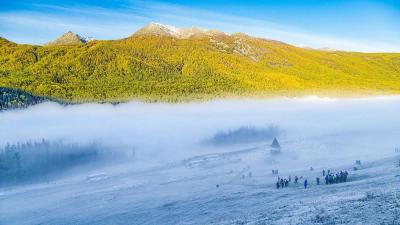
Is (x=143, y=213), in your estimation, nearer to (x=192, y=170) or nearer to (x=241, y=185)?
(x=241, y=185)

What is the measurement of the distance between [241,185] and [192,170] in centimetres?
4385

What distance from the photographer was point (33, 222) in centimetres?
9050

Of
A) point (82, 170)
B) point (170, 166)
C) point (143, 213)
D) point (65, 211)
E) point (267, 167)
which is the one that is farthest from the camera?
point (82, 170)

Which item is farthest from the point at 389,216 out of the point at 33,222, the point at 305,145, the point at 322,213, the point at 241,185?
the point at 305,145

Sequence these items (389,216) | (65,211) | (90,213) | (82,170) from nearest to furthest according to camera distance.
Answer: (389,216) < (90,213) < (65,211) < (82,170)

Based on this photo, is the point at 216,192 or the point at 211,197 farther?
the point at 216,192

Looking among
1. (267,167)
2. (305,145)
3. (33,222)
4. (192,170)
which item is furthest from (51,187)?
(305,145)

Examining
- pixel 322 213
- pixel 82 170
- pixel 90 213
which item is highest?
pixel 322 213

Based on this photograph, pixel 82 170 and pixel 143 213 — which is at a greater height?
pixel 143 213

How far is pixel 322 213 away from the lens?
5181 centimetres

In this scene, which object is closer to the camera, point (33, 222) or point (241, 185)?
point (33, 222)

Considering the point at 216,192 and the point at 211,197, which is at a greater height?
the point at 211,197

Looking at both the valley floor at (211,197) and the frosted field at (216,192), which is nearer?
the valley floor at (211,197)

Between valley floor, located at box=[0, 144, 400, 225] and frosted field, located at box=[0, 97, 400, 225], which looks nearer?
valley floor, located at box=[0, 144, 400, 225]
